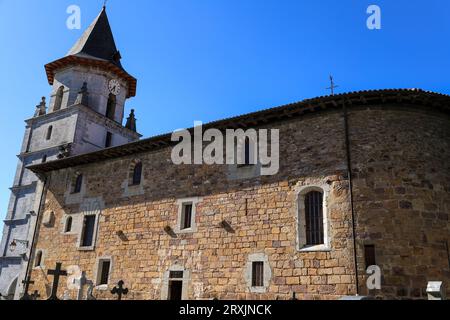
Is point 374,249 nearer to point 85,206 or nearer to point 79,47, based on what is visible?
point 85,206

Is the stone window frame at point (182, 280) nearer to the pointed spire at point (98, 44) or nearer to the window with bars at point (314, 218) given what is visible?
the window with bars at point (314, 218)

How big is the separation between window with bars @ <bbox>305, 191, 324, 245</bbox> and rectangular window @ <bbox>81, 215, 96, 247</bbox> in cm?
945

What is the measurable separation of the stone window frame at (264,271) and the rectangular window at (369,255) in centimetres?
279

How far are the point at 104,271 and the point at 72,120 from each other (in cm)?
1075

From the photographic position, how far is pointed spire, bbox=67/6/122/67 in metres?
24.6

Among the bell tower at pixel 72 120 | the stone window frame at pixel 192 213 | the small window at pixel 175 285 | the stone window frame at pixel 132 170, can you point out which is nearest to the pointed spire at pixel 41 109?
the bell tower at pixel 72 120

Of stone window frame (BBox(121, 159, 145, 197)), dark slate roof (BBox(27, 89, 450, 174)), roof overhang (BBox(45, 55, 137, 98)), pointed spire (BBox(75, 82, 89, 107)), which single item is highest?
roof overhang (BBox(45, 55, 137, 98))

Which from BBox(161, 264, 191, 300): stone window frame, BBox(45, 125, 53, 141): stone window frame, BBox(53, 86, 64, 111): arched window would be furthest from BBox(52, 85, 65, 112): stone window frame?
BBox(161, 264, 191, 300): stone window frame

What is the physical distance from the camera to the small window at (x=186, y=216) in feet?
45.0

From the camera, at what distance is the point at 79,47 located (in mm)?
24922

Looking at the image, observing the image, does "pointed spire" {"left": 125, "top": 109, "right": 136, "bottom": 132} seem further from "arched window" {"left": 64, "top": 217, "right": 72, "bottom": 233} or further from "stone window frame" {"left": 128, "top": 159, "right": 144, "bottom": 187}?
"stone window frame" {"left": 128, "top": 159, "right": 144, "bottom": 187}

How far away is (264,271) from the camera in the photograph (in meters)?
11.5

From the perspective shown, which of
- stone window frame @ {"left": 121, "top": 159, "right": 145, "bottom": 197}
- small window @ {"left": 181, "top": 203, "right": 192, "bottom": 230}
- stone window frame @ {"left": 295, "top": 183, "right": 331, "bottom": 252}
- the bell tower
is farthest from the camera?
the bell tower

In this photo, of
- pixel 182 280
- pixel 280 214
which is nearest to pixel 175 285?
pixel 182 280
